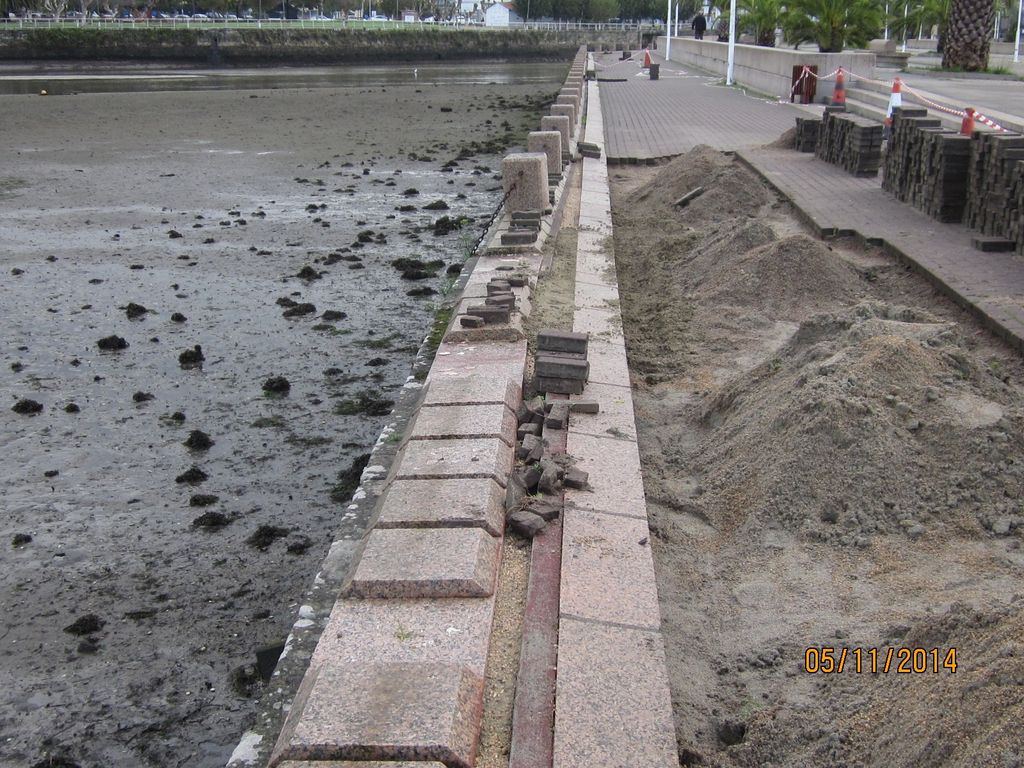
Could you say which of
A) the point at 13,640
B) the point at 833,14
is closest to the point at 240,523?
the point at 13,640

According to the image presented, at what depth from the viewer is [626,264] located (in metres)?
10.1

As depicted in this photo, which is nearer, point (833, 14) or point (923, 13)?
point (833, 14)

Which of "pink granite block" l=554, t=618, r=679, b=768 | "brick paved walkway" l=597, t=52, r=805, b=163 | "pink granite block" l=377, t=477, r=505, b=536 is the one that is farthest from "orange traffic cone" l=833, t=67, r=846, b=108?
"pink granite block" l=554, t=618, r=679, b=768

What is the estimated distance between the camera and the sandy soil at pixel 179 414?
13.6 ft

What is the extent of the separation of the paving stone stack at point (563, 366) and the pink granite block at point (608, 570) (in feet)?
4.58

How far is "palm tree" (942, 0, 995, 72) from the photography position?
84.2 feet

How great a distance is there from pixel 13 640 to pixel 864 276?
22.1 feet

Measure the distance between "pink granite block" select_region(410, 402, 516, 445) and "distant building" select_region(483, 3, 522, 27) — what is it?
93888mm

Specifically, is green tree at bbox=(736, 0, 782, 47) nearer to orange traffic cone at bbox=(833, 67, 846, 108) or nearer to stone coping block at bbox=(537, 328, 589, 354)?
orange traffic cone at bbox=(833, 67, 846, 108)

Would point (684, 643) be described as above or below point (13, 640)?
above

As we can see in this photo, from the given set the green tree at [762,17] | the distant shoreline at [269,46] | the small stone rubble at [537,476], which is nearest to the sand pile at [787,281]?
the small stone rubble at [537,476]

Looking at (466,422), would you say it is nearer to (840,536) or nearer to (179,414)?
(840,536)

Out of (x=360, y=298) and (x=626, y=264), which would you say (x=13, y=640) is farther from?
(x=626, y=264)
